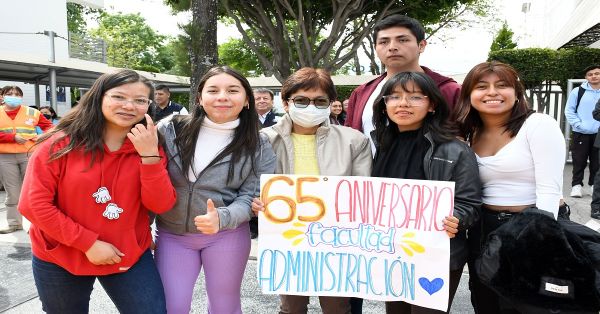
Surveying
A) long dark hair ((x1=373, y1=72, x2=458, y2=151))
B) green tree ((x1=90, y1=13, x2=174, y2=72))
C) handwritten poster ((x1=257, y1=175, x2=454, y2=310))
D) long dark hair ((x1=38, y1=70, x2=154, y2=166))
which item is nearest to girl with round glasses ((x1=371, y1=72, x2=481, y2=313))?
long dark hair ((x1=373, y1=72, x2=458, y2=151))

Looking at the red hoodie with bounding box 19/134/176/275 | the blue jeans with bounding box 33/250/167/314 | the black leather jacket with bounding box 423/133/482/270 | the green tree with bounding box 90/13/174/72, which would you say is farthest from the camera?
the green tree with bounding box 90/13/174/72

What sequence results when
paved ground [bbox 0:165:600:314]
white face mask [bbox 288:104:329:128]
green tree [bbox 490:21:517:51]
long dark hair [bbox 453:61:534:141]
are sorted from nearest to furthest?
1. long dark hair [bbox 453:61:534:141]
2. white face mask [bbox 288:104:329:128]
3. paved ground [bbox 0:165:600:314]
4. green tree [bbox 490:21:517:51]

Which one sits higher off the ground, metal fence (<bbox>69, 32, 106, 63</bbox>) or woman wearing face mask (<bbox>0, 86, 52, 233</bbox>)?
metal fence (<bbox>69, 32, 106, 63</bbox>)

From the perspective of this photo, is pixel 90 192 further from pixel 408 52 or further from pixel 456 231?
pixel 408 52

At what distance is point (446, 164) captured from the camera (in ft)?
7.24

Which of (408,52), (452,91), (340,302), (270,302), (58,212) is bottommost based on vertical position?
(270,302)

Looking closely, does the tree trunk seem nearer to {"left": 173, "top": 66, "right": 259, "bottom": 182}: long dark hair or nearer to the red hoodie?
{"left": 173, "top": 66, "right": 259, "bottom": 182}: long dark hair

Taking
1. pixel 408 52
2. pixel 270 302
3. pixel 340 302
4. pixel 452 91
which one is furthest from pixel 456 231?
pixel 270 302

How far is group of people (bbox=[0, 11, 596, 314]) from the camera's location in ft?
6.75

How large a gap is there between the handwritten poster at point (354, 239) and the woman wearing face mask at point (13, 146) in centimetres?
498

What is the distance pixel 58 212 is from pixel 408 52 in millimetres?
2201

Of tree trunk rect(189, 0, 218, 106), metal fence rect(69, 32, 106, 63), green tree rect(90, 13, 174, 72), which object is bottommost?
tree trunk rect(189, 0, 218, 106)

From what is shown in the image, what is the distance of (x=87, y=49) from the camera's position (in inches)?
881

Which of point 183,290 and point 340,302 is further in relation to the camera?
point 340,302
